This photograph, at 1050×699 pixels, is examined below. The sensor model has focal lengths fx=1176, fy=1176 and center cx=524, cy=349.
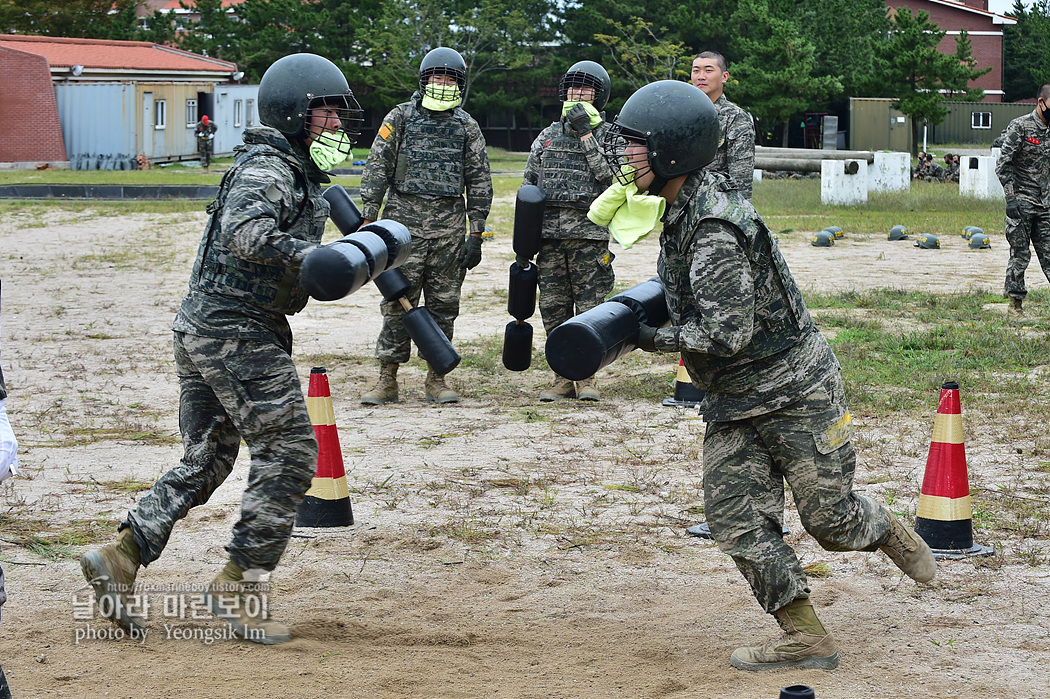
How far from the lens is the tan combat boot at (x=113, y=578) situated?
4.48 meters

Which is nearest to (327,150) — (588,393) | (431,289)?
(431,289)

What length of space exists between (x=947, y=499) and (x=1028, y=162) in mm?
7193

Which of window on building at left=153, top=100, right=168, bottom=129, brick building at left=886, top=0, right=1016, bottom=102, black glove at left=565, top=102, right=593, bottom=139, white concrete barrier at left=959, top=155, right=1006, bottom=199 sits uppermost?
brick building at left=886, top=0, right=1016, bottom=102

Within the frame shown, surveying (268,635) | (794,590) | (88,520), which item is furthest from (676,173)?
(88,520)

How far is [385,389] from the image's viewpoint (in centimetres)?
862

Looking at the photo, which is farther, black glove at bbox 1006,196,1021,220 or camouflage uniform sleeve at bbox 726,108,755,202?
black glove at bbox 1006,196,1021,220

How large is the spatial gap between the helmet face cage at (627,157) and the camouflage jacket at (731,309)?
0.17 metres

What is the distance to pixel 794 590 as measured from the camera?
415 cm

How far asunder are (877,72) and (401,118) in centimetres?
4008

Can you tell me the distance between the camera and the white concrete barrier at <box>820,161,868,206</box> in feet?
77.2

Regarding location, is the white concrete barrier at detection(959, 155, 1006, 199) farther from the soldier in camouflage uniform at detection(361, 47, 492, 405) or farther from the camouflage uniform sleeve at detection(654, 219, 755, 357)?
the camouflage uniform sleeve at detection(654, 219, 755, 357)

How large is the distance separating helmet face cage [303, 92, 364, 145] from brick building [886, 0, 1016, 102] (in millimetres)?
61666

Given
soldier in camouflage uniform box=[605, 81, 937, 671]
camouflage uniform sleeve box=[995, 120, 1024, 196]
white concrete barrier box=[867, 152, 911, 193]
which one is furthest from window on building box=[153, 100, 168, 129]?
soldier in camouflage uniform box=[605, 81, 937, 671]

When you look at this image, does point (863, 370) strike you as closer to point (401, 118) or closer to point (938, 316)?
point (938, 316)
